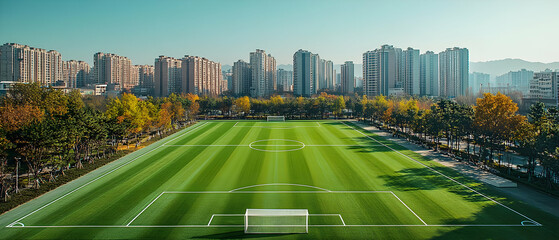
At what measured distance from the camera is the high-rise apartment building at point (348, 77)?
173625 millimetres

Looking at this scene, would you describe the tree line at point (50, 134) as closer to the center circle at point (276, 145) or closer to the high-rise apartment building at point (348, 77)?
the center circle at point (276, 145)

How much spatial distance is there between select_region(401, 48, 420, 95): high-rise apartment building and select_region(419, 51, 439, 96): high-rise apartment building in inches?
407

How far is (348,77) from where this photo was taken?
17600 cm

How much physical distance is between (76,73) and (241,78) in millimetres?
97490

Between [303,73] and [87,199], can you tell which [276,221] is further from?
[303,73]

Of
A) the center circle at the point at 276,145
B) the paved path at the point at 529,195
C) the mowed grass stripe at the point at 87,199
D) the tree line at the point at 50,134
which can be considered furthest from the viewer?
the center circle at the point at 276,145

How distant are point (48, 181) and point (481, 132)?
42490 mm

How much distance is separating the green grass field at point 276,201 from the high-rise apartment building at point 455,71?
403 feet

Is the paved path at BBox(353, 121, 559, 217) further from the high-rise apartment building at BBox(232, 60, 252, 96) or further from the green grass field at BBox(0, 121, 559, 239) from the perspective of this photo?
the high-rise apartment building at BBox(232, 60, 252, 96)

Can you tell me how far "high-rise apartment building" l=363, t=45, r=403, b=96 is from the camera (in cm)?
14075

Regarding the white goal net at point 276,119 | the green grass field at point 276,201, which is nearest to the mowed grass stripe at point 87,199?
the green grass field at point 276,201

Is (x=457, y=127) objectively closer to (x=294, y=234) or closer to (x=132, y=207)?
(x=294, y=234)

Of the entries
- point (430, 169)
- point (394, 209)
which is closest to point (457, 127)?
point (430, 169)

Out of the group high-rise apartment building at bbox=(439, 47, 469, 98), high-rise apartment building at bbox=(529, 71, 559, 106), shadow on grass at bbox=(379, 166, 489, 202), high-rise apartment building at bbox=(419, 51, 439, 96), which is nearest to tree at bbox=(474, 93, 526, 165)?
shadow on grass at bbox=(379, 166, 489, 202)
